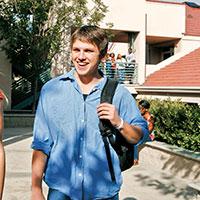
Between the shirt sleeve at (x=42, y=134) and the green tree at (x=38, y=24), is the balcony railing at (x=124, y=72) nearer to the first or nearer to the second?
the green tree at (x=38, y=24)

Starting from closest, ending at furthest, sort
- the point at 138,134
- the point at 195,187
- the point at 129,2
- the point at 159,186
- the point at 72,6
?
the point at 138,134, the point at 195,187, the point at 159,186, the point at 72,6, the point at 129,2

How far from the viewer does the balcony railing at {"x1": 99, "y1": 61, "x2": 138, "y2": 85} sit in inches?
711

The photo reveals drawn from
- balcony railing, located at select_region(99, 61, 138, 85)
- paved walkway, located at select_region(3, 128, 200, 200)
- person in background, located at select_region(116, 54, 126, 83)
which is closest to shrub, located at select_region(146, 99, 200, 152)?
paved walkway, located at select_region(3, 128, 200, 200)

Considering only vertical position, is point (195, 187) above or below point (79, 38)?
below

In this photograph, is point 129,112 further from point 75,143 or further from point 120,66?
point 120,66

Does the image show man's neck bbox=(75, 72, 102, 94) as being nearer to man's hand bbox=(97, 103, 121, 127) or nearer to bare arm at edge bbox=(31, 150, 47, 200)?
man's hand bbox=(97, 103, 121, 127)

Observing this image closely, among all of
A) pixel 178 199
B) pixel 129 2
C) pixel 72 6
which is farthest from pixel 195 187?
pixel 129 2

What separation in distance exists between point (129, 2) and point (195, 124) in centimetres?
1196

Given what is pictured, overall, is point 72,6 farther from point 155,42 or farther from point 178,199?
point 178,199

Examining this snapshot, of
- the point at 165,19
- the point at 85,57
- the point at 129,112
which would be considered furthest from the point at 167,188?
the point at 165,19

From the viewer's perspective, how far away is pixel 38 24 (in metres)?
17.4

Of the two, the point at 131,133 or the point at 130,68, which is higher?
the point at 130,68

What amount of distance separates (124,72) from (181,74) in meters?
3.58

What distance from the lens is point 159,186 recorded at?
7.20 m
